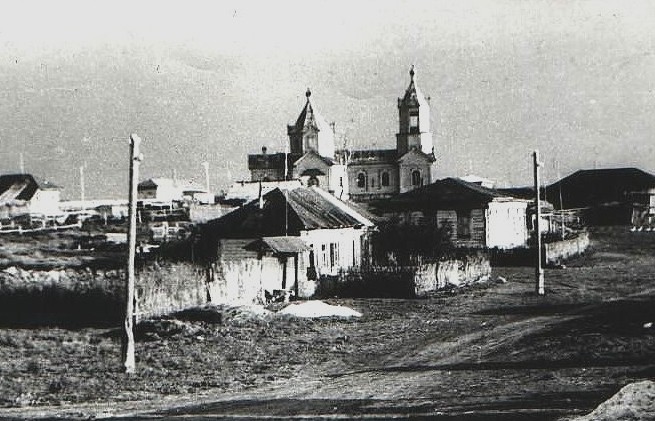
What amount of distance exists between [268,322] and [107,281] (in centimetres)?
618

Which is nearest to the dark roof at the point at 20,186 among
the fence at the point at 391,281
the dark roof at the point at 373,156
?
the dark roof at the point at 373,156

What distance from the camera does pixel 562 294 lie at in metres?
32.1

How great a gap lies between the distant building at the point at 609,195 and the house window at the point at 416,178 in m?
15.5

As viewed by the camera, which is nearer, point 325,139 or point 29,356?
point 29,356

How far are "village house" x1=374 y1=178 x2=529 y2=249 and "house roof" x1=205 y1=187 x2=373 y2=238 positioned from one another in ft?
40.1

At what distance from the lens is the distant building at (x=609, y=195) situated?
79500 mm

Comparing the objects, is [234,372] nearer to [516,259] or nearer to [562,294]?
[562,294]

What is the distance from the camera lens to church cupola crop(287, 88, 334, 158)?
92062 millimetres

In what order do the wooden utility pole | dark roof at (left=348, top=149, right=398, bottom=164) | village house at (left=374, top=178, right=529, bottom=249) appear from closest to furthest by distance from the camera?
1. the wooden utility pole
2. village house at (left=374, top=178, right=529, bottom=249)
3. dark roof at (left=348, top=149, right=398, bottom=164)

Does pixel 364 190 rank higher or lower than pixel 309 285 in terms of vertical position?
higher

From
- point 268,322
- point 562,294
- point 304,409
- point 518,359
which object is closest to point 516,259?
point 562,294

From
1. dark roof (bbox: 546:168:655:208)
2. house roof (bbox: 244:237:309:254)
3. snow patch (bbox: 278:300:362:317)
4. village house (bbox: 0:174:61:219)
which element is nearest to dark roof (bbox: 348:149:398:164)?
dark roof (bbox: 546:168:655:208)

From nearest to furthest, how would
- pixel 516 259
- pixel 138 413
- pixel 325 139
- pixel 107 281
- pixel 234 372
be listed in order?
pixel 138 413, pixel 234 372, pixel 107 281, pixel 516 259, pixel 325 139

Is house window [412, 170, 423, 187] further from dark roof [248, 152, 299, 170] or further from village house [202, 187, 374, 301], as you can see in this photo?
village house [202, 187, 374, 301]
